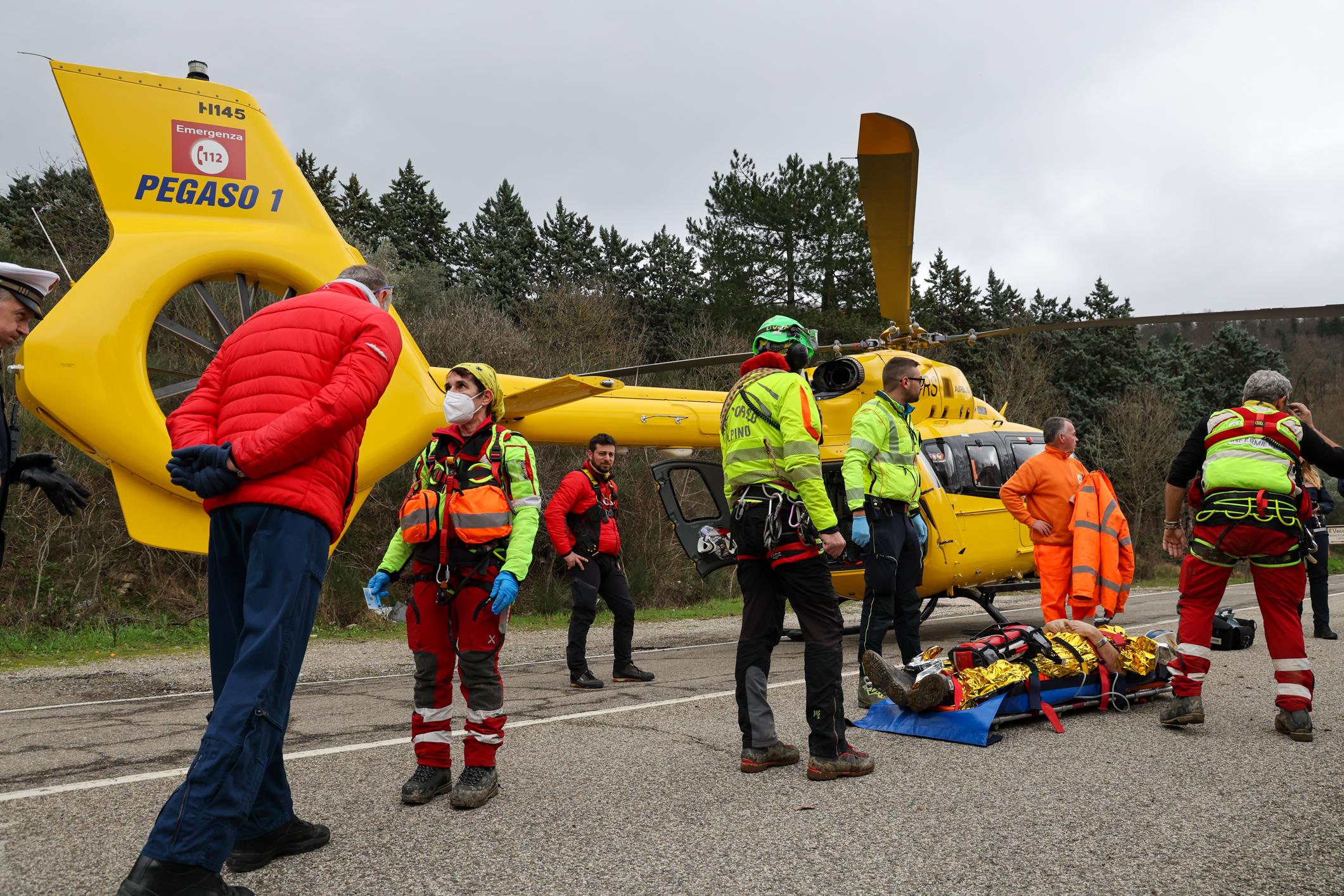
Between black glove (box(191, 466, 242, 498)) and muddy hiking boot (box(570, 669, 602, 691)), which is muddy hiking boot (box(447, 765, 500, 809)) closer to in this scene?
black glove (box(191, 466, 242, 498))

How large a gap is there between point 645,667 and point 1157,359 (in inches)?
1625

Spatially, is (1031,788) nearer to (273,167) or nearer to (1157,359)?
(273,167)

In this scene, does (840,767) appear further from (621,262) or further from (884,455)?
(621,262)

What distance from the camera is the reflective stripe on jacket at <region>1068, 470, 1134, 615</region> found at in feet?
22.9

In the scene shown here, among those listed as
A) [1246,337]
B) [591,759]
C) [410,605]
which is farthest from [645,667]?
[1246,337]

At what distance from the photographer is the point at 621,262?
4109 centimetres

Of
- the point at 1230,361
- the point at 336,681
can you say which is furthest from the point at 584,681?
the point at 1230,361

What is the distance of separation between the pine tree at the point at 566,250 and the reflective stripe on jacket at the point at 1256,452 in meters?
33.8

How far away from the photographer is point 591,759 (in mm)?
4578

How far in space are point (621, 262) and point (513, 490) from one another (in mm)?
37788

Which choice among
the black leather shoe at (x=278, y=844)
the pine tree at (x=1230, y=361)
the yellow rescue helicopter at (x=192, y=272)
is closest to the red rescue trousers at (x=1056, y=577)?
the yellow rescue helicopter at (x=192, y=272)

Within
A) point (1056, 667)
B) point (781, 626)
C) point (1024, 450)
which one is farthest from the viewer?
point (1024, 450)

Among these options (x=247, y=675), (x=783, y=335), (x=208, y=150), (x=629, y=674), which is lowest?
(x=629, y=674)

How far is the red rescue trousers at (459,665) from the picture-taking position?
3988 millimetres
